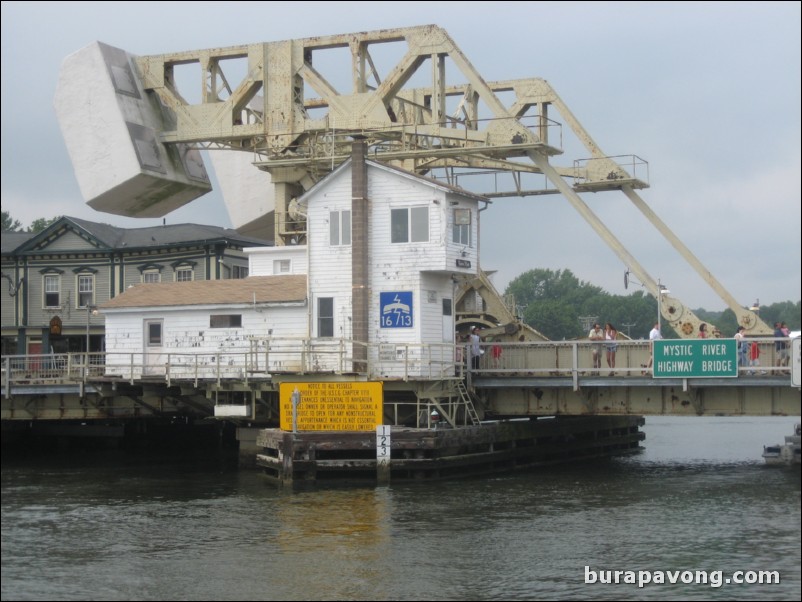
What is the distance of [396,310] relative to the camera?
40.7 meters

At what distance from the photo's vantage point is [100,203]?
48406 mm

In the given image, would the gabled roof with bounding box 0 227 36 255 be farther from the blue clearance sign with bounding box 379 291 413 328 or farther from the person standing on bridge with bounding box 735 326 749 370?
the person standing on bridge with bounding box 735 326 749 370

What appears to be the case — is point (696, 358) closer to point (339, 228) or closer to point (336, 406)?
point (336, 406)

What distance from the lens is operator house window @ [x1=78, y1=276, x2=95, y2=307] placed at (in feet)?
211

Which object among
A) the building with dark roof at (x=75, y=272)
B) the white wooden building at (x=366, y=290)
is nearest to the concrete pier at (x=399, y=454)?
the white wooden building at (x=366, y=290)

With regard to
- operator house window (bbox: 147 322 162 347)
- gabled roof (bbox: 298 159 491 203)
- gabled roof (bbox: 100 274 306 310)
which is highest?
gabled roof (bbox: 298 159 491 203)

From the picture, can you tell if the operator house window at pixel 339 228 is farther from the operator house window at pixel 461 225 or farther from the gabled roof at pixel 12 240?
the gabled roof at pixel 12 240

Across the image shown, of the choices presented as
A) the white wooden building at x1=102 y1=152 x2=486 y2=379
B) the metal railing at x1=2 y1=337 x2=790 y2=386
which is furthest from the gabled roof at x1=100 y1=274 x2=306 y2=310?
the metal railing at x1=2 y1=337 x2=790 y2=386

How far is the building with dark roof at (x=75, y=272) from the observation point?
62.9 m

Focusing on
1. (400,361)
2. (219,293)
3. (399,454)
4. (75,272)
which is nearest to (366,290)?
(400,361)

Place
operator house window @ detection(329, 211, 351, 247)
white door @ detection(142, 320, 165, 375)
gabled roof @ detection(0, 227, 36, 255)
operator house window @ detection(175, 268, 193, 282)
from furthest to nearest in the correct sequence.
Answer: gabled roof @ detection(0, 227, 36, 255) < operator house window @ detection(175, 268, 193, 282) < white door @ detection(142, 320, 165, 375) < operator house window @ detection(329, 211, 351, 247)

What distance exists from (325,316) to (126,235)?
2743cm

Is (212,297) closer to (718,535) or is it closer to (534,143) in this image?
(534,143)

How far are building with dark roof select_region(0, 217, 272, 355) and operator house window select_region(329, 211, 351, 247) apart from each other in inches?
812
